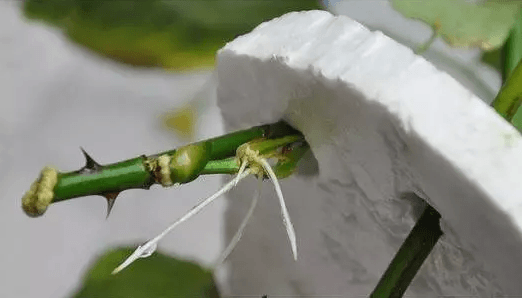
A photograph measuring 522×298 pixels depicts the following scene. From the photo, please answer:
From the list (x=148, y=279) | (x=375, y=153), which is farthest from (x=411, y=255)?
(x=148, y=279)

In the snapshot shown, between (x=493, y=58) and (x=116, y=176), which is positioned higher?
(x=493, y=58)

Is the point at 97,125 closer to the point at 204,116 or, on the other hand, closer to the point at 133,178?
the point at 204,116

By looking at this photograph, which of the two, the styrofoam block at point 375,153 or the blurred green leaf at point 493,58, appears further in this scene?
the blurred green leaf at point 493,58

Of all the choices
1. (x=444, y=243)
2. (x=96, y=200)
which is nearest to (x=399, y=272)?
(x=444, y=243)

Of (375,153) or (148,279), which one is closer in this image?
(375,153)

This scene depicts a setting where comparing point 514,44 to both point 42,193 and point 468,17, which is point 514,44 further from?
point 42,193

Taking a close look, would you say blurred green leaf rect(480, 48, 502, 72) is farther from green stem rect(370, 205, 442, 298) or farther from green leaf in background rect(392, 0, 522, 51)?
green stem rect(370, 205, 442, 298)

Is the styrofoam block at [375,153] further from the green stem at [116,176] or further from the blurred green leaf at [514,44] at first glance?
the blurred green leaf at [514,44]

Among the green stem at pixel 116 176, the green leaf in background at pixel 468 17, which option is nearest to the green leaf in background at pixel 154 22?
the green leaf in background at pixel 468 17
